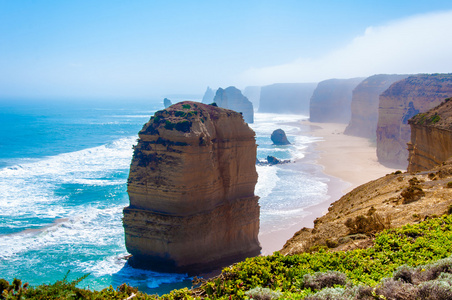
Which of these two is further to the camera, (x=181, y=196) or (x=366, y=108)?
(x=366, y=108)

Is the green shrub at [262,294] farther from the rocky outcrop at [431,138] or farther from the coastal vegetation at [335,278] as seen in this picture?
the rocky outcrop at [431,138]

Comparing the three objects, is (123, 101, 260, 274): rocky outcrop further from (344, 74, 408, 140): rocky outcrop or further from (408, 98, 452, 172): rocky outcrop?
(344, 74, 408, 140): rocky outcrop

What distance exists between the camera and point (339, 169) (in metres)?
56.2

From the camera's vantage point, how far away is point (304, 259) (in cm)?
774

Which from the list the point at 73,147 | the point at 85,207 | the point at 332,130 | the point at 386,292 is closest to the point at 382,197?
the point at 386,292

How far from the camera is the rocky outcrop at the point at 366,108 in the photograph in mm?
97875

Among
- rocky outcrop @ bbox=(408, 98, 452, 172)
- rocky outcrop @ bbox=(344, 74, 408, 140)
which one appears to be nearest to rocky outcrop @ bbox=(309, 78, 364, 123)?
rocky outcrop @ bbox=(344, 74, 408, 140)

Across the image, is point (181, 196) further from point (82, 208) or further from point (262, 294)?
point (82, 208)

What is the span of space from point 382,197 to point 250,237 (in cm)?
1244

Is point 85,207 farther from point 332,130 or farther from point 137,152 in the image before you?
point 332,130

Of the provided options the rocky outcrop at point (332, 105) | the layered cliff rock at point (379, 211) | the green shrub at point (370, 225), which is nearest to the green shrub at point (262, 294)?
the layered cliff rock at point (379, 211)

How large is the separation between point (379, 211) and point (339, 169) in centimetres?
4487

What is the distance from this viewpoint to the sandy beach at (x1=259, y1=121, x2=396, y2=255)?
29578 millimetres

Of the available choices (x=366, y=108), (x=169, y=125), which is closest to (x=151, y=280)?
(x=169, y=125)
